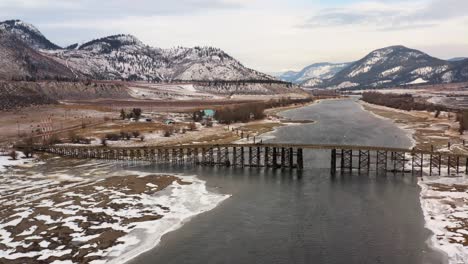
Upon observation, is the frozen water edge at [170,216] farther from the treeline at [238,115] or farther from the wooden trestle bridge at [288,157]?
the treeline at [238,115]

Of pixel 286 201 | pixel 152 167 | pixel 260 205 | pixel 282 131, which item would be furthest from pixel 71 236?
pixel 282 131

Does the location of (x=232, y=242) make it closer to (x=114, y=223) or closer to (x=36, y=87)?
(x=114, y=223)

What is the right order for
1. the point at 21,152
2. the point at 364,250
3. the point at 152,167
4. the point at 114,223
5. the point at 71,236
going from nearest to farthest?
the point at 364,250
the point at 71,236
the point at 114,223
the point at 152,167
the point at 21,152

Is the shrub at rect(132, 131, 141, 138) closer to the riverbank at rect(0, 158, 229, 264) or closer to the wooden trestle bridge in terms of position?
the wooden trestle bridge

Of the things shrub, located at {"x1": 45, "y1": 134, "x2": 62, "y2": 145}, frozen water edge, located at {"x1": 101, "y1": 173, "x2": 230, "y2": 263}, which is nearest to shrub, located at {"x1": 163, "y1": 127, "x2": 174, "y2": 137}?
shrub, located at {"x1": 45, "y1": 134, "x2": 62, "y2": 145}

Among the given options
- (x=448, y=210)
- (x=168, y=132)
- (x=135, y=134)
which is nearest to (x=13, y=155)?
(x=135, y=134)

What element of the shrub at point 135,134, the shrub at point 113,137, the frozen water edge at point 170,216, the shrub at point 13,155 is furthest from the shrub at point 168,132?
the frozen water edge at point 170,216
